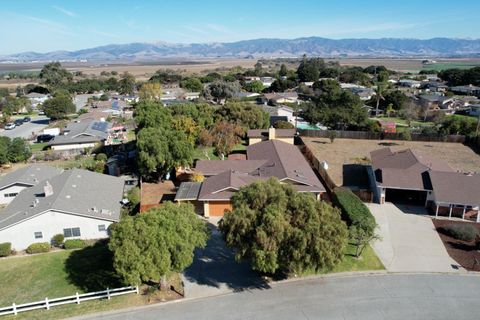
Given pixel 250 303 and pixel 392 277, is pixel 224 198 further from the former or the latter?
pixel 392 277

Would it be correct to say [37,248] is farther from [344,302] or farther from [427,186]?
[427,186]

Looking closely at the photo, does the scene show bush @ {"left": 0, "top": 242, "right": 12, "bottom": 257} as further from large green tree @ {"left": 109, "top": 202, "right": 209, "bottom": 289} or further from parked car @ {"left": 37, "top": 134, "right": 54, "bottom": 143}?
parked car @ {"left": 37, "top": 134, "right": 54, "bottom": 143}

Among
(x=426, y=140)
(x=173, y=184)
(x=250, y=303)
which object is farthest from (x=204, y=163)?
(x=426, y=140)

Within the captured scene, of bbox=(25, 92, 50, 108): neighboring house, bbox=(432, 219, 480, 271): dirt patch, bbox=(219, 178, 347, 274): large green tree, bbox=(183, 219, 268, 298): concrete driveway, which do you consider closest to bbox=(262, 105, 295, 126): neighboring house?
bbox=(432, 219, 480, 271): dirt patch

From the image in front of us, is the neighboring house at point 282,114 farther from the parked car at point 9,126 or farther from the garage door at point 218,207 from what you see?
the parked car at point 9,126

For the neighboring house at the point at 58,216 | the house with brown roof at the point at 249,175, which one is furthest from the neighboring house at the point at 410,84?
the neighboring house at the point at 58,216

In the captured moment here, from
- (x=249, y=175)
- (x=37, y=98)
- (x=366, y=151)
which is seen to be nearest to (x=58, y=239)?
(x=249, y=175)
